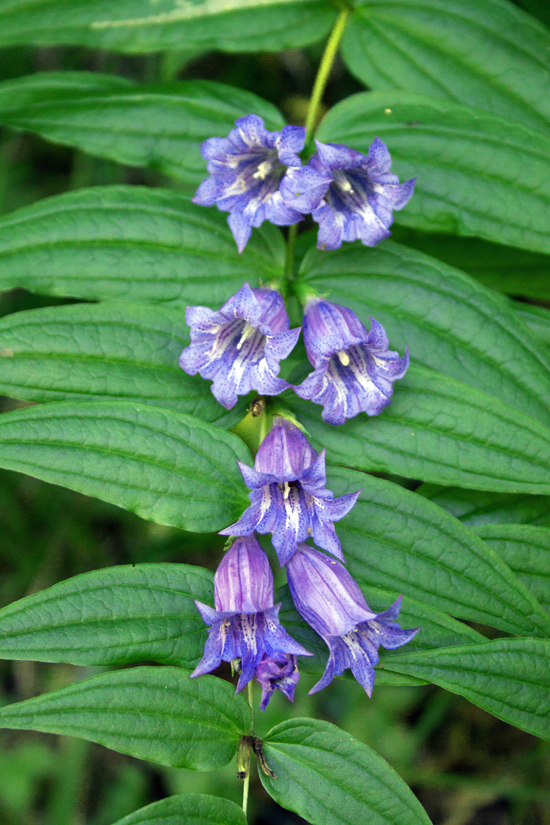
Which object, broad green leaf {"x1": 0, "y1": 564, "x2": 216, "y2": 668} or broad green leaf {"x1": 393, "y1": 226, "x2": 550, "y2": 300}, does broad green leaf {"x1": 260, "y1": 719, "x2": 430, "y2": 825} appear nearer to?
broad green leaf {"x1": 0, "y1": 564, "x2": 216, "y2": 668}

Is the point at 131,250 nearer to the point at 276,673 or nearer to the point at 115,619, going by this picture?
the point at 115,619

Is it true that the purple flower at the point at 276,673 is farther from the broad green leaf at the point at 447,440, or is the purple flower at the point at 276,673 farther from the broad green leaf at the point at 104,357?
the broad green leaf at the point at 104,357

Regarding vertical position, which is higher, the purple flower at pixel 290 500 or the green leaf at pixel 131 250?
the green leaf at pixel 131 250

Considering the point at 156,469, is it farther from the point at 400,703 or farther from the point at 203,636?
the point at 400,703

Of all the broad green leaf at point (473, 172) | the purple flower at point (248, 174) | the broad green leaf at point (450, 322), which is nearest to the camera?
the purple flower at point (248, 174)

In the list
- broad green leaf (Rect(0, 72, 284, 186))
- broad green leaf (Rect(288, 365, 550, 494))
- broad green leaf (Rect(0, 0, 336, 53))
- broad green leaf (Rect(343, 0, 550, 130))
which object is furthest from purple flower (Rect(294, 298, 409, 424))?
broad green leaf (Rect(0, 0, 336, 53))

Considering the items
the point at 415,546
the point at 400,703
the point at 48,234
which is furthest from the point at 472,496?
the point at 400,703

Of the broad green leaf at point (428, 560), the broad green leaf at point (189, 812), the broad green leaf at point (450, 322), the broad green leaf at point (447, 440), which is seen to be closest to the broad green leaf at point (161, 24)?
the broad green leaf at point (450, 322)
